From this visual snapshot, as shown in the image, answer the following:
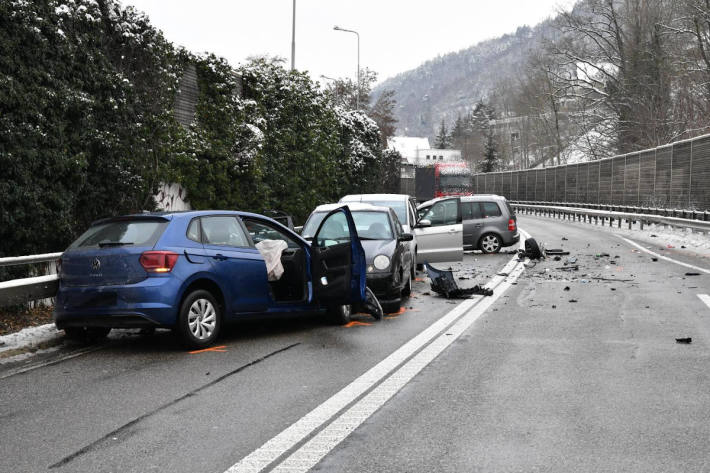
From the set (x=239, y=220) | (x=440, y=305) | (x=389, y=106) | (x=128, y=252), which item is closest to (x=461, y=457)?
(x=128, y=252)

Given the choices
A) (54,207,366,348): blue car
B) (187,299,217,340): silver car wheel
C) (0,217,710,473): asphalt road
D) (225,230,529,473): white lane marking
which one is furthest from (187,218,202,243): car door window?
(225,230,529,473): white lane marking

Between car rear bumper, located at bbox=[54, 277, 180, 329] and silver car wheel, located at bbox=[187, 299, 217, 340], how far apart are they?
0.27 m

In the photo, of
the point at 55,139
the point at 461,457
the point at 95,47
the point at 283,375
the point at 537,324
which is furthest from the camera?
the point at 95,47

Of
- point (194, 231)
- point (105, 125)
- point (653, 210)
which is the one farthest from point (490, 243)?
point (194, 231)

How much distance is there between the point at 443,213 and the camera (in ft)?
61.0

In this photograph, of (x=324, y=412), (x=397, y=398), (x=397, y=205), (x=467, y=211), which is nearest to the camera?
(x=324, y=412)

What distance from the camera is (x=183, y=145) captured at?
57.2 feet

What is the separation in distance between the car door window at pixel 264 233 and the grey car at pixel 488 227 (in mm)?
12201

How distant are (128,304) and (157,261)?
507 millimetres

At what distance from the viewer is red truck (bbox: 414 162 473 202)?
4584cm

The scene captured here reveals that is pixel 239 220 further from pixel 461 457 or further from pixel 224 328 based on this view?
pixel 461 457

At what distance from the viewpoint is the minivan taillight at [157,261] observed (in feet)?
25.5

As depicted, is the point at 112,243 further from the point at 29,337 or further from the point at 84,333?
the point at 29,337

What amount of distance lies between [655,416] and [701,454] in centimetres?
85
